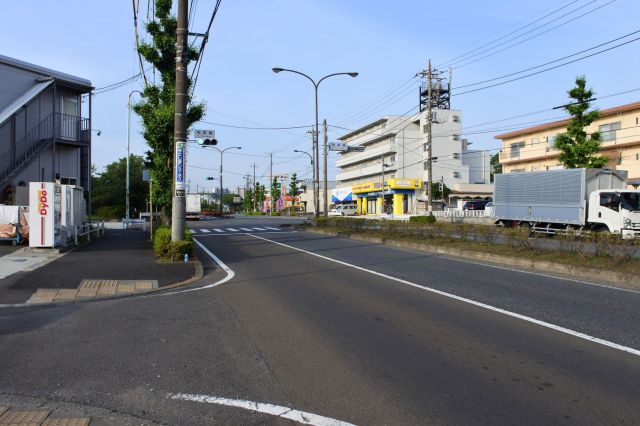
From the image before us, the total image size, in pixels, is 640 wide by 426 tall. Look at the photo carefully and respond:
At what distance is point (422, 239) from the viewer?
2027cm

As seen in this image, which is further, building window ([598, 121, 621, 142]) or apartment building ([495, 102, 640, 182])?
building window ([598, 121, 621, 142])

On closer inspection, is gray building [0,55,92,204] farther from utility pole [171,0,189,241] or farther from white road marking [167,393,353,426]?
white road marking [167,393,353,426]

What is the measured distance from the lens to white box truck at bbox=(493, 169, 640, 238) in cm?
2211

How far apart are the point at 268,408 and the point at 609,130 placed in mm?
49743

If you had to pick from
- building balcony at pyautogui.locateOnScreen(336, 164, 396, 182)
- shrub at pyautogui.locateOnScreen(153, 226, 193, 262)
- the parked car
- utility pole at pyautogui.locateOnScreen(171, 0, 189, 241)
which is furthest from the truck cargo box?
building balcony at pyautogui.locateOnScreen(336, 164, 396, 182)

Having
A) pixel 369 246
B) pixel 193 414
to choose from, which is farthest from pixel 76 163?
pixel 193 414

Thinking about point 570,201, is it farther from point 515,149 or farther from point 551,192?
point 515,149

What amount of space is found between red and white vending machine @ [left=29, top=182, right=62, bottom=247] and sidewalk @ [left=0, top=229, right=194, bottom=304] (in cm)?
63

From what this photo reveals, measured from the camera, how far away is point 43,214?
15289 mm

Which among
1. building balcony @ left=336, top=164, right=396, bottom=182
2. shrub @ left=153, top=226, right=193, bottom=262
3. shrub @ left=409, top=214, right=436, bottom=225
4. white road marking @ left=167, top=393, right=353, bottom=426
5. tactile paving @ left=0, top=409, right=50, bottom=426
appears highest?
building balcony @ left=336, top=164, right=396, bottom=182

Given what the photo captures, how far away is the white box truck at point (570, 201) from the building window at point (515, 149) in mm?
30553

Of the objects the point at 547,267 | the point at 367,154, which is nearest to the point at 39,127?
the point at 547,267

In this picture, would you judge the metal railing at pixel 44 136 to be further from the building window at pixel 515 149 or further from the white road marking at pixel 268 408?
the building window at pixel 515 149

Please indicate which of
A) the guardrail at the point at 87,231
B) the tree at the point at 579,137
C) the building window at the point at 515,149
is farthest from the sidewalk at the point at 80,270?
the building window at the point at 515,149
